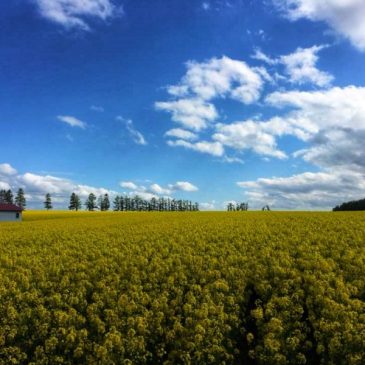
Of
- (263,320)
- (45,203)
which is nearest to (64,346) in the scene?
(263,320)

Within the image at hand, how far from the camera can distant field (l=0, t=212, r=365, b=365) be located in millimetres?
12031

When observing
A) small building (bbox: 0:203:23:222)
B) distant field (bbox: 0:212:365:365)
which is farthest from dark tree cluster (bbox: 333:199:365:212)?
distant field (bbox: 0:212:365:365)

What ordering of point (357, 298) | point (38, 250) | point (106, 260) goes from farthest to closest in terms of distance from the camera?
1. point (38, 250)
2. point (106, 260)
3. point (357, 298)

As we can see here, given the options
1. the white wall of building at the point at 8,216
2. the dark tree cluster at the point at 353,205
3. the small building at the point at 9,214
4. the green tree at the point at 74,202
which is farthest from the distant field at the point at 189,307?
the green tree at the point at 74,202

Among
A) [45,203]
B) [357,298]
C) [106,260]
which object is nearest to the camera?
[357,298]

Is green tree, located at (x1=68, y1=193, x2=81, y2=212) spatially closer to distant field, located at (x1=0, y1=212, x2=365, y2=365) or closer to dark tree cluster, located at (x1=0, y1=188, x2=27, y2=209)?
dark tree cluster, located at (x1=0, y1=188, x2=27, y2=209)

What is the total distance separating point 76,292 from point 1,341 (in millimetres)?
3480

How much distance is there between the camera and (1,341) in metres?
13.2

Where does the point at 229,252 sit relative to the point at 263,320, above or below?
above

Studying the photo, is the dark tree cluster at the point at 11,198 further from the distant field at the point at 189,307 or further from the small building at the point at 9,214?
the distant field at the point at 189,307

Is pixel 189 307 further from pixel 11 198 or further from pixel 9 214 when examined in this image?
pixel 11 198

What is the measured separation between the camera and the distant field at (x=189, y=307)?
39.5 feet

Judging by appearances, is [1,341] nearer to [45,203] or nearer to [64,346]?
[64,346]

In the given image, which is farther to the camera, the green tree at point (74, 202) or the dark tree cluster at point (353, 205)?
the green tree at point (74, 202)
